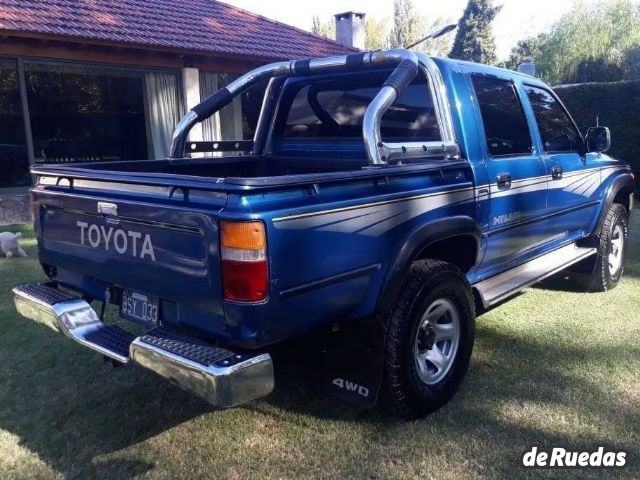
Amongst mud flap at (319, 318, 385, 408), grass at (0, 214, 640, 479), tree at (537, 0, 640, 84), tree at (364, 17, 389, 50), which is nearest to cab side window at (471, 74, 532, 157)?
grass at (0, 214, 640, 479)

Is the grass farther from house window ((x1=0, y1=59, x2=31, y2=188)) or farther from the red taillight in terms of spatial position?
house window ((x1=0, y1=59, x2=31, y2=188))

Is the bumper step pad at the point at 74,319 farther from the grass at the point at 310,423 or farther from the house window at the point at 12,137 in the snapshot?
the house window at the point at 12,137

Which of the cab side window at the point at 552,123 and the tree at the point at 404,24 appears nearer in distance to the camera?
the cab side window at the point at 552,123

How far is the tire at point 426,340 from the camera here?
2.94m

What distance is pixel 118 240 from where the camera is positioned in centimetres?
287

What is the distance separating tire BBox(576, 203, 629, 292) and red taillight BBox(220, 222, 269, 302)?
407 cm

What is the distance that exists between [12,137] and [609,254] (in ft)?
28.0

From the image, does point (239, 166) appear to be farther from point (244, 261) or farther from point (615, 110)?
point (615, 110)

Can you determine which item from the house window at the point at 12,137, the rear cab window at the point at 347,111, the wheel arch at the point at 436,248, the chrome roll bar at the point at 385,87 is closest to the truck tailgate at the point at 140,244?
the wheel arch at the point at 436,248

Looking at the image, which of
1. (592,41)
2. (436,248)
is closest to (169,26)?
(436,248)

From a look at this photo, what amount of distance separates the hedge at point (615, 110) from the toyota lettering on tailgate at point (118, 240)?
12.0 metres

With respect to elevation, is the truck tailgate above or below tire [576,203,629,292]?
above

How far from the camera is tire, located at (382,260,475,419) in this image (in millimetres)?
2943

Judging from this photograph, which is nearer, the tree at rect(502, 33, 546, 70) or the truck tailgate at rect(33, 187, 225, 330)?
the truck tailgate at rect(33, 187, 225, 330)
